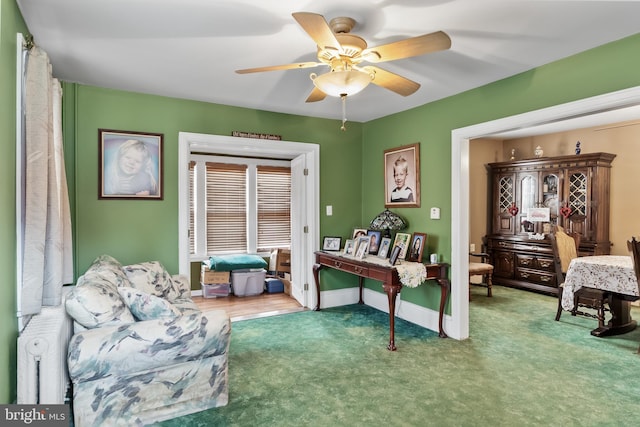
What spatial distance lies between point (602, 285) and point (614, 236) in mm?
2013

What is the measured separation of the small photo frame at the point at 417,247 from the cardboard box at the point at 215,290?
2902 mm

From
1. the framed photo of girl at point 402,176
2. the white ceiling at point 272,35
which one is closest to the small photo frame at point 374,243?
the framed photo of girl at point 402,176

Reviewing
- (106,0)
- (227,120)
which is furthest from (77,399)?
(227,120)

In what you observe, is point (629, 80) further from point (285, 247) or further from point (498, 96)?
point (285, 247)

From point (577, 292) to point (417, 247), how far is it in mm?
1745

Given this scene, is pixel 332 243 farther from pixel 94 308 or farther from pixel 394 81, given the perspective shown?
pixel 94 308

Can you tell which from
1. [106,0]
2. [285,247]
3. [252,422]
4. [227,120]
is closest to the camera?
[106,0]

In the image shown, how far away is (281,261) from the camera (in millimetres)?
6004

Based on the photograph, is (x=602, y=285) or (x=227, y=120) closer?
(x=602, y=285)

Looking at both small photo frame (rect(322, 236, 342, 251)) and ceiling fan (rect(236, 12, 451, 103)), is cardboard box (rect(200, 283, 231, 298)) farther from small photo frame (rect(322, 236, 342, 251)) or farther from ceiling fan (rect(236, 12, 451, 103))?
ceiling fan (rect(236, 12, 451, 103))

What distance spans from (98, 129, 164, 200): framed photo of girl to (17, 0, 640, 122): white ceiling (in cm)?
48

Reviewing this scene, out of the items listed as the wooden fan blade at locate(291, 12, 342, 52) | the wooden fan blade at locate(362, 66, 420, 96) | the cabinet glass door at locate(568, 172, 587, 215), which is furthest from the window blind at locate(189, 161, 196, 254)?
the cabinet glass door at locate(568, 172, 587, 215)

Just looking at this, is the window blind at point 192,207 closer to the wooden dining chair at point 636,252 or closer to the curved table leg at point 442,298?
the curved table leg at point 442,298

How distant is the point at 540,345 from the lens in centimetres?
344
